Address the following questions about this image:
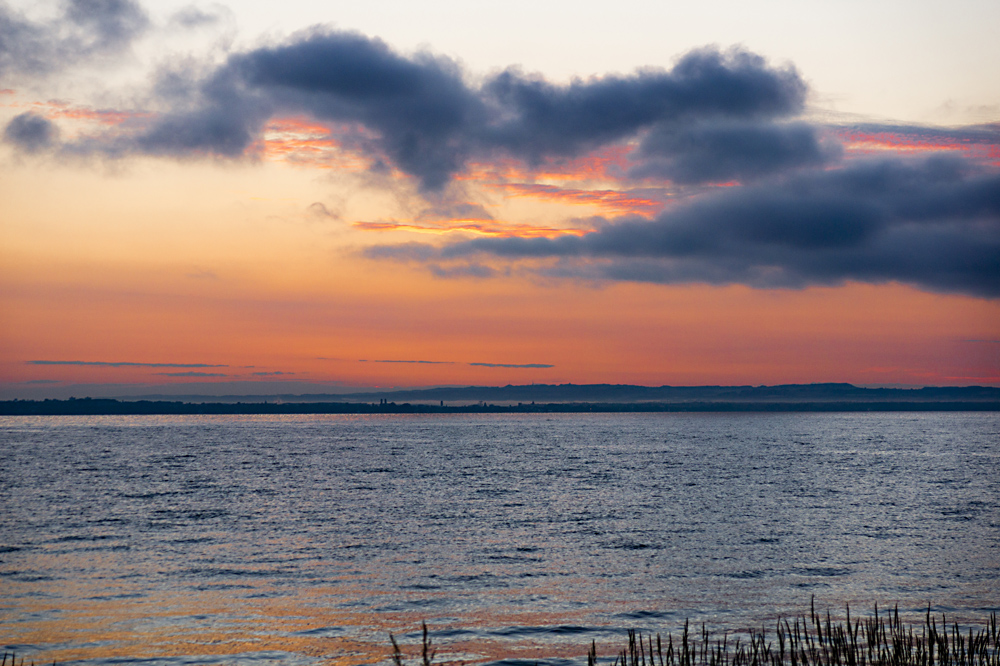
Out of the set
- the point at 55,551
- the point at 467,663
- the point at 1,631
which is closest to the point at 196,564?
the point at 55,551

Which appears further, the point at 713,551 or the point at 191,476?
the point at 191,476

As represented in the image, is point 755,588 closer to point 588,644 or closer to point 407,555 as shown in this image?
point 588,644

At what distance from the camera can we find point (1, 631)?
22609mm

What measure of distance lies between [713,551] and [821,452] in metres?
Result: 109

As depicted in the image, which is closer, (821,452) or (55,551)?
(55,551)

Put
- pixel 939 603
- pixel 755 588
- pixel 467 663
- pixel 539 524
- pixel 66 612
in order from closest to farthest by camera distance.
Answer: pixel 467 663
pixel 66 612
pixel 939 603
pixel 755 588
pixel 539 524

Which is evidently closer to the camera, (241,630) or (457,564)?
(241,630)

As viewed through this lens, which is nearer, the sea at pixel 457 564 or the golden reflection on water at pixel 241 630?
the golden reflection on water at pixel 241 630

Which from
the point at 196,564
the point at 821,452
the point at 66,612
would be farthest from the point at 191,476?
the point at 821,452

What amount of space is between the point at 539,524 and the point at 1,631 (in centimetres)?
3010

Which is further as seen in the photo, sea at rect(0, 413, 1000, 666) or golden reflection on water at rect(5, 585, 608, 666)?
sea at rect(0, 413, 1000, 666)

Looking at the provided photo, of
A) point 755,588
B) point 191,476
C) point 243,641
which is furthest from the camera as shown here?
point 191,476

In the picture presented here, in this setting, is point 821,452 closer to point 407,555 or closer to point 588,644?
point 407,555

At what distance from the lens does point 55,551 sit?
36.8 m
